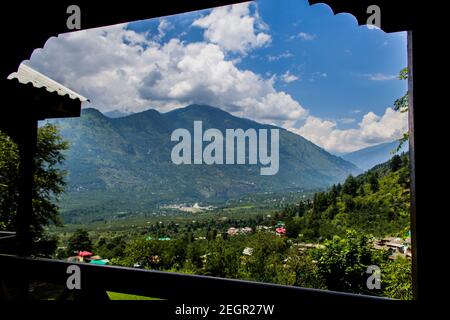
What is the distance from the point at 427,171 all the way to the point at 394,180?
13521 millimetres

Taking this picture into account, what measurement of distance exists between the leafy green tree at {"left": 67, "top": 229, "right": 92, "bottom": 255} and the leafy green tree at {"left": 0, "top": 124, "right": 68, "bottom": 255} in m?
3.86

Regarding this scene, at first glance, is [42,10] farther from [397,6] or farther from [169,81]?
[169,81]

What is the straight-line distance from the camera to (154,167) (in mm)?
41156

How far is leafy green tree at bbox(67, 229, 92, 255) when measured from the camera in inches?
623

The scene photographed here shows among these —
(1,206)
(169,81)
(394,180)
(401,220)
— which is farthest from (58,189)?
(169,81)

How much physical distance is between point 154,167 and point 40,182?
3048 cm

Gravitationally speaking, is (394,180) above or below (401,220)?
above

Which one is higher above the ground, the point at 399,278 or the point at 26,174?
the point at 26,174

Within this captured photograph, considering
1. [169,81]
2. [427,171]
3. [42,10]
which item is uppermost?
[169,81]

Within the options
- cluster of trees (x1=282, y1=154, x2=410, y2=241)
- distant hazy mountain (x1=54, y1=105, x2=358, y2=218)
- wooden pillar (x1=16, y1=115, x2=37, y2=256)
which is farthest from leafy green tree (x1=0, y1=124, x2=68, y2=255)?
distant hazy mountain (x1=54, y1=105, x2=358, y2=218)

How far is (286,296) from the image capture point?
4.19 ft

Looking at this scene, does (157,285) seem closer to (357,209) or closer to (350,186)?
(357,209)

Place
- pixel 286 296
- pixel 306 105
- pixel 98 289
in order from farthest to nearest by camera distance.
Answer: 1. pixel 306 105
2. pixel 98 289
3. pixel 286 296

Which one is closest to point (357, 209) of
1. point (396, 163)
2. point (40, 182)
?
point (396, 163)
